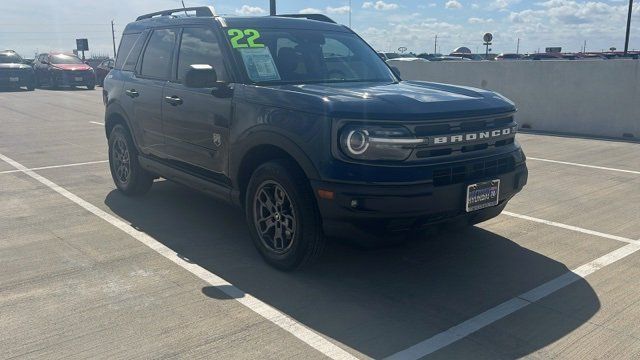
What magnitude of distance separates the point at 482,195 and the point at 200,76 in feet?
7.46

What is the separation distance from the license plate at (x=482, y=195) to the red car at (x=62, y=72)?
2558 centimetres

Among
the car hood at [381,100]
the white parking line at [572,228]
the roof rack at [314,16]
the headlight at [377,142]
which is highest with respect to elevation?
the roof rack at [314,16]

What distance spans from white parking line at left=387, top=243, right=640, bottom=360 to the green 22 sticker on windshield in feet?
9.11

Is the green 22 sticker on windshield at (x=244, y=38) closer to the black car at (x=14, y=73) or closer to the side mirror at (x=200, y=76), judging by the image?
the side mirror at (x=200, y=76)

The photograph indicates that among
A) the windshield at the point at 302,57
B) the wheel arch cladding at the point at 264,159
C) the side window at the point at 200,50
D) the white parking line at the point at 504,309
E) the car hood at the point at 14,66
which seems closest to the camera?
the white parking line at the point at 504,309

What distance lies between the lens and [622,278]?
4.24 meters

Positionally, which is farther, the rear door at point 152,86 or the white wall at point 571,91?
the white wall at point 571,91

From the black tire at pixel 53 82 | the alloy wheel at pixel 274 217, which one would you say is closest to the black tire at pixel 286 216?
the alloy wheel at pixel 274 217

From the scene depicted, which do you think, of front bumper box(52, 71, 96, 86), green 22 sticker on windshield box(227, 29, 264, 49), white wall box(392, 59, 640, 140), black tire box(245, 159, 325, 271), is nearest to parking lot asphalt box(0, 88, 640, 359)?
black tire box(245, 159, 325, 271)

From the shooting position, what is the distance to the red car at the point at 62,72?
26.1 metres

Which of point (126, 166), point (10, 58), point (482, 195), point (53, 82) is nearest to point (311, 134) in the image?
point (482, 195)

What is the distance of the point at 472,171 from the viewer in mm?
3969

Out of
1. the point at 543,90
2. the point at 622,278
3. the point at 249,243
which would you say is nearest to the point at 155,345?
the point at 249,243

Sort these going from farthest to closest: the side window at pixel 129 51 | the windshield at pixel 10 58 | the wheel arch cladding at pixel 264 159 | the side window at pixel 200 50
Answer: the windshield at pixel 10 58, the side window at pixel 129 51, the side window at pixel 200 50, the wheel arch cladding at pixel 264 159
